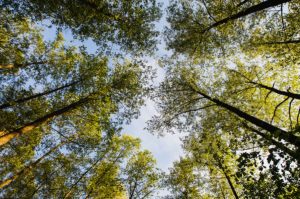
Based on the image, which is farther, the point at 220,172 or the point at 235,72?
the point at 220,172

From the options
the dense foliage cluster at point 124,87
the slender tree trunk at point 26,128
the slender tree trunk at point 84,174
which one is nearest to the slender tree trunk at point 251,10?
the dense foliage cluster at point 124,87

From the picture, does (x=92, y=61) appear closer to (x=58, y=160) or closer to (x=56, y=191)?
(x=58, y=160)

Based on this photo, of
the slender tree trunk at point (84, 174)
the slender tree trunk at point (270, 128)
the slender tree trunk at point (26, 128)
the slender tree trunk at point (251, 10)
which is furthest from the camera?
the slender tree trunk at point (84, 174)

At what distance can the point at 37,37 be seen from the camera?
54.8ft

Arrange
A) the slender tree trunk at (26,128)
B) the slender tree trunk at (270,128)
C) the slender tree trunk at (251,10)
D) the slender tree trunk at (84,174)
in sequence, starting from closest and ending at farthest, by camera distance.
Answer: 1. the slender tree trunk at (270,128)
2. the slender tree trunk at (26,128)
3. the slender tree trunk at (251,10)
4. the slender tree trunk at (84,174)

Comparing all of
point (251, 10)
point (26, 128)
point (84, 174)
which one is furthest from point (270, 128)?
point (84, 174)

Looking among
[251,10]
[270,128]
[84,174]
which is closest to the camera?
[270,128]

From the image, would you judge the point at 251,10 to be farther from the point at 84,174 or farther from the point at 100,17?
the point at 84,174

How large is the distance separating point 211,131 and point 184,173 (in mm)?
6656

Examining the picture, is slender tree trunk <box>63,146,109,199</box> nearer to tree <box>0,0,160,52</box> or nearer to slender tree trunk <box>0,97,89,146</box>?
slender tree trunk <box>0,97,89,146</box>

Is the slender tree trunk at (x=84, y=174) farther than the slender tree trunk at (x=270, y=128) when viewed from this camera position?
Yes

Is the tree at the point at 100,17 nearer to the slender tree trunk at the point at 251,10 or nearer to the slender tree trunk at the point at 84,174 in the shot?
the slender tree trunk at the point at 251,10

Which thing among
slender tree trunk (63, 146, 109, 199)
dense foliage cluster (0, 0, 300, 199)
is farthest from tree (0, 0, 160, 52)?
slender tree trunk (63, 146, 109, 199)

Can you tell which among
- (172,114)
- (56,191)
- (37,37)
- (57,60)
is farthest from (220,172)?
(37,37)
